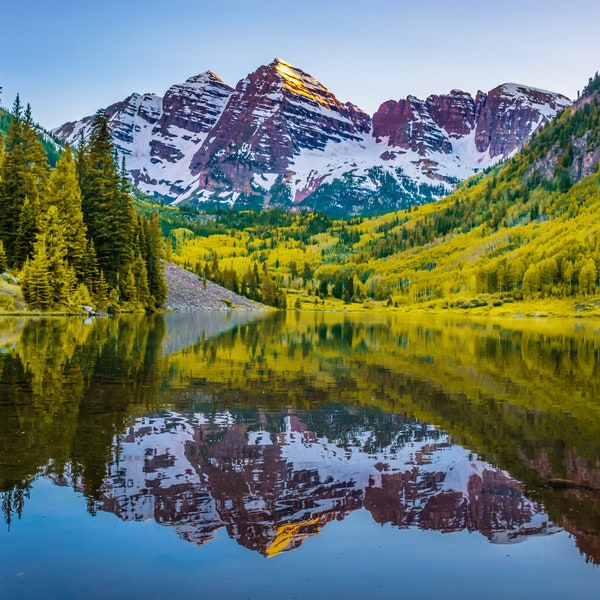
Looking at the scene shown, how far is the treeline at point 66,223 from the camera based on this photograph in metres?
88.1

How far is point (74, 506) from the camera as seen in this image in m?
13.0

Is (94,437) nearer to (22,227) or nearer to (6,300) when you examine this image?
(6,300)

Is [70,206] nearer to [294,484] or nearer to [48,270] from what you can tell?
[48,270]

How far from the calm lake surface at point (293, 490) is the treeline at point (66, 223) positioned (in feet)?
203

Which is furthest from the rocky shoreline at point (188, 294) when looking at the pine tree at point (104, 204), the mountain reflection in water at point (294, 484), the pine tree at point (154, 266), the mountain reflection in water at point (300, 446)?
the mountain reflection in water at point (294, 484)

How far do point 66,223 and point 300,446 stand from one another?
82.9 m

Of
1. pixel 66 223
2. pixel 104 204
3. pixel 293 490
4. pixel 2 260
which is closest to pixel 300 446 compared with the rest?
pixel 293 490

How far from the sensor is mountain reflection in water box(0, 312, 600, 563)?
43.0 feet

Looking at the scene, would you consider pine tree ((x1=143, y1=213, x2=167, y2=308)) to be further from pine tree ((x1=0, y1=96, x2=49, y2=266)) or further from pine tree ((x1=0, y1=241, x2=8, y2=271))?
pine tree ((x1=0, y1=241, x2=8, y2=271))

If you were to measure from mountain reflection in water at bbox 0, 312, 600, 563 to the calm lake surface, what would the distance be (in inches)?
2.9

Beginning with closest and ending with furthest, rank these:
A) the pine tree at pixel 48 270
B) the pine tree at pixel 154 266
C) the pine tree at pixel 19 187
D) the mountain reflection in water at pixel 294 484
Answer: the mountain reflection in water at pixel 294 484, the pine tree at pixel 48 270, the pine tree at pixel 19 187, the pine tree at pixel 154 266

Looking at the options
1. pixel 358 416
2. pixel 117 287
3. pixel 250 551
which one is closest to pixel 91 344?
pixel 358 416

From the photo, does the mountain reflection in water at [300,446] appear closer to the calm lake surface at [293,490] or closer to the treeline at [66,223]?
the calm lake surface at [293,490]

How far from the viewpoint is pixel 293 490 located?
14.5 metres
